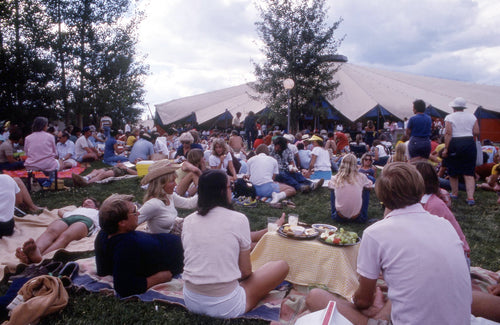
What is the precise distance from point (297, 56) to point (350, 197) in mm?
15068

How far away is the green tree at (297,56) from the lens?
18375 millimetres

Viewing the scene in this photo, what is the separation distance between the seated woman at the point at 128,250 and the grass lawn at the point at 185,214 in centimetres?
22

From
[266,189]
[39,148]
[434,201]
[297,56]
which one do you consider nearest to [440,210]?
[434,201]

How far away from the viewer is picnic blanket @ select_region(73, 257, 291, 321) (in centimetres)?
282

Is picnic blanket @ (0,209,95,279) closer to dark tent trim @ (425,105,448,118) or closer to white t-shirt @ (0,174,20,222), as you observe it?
white t-shirt @ (0,174,20,222)

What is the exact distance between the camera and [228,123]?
27250 millimetres

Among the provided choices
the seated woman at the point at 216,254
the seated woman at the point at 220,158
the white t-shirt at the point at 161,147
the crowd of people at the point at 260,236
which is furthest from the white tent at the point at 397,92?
the seated woman at the point at 216,254

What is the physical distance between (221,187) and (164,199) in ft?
4.53

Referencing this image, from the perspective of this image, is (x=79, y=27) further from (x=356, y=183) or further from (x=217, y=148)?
(x=356, y=183)

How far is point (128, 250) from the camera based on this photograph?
281 cm

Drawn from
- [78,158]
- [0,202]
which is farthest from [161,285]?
[78,158]

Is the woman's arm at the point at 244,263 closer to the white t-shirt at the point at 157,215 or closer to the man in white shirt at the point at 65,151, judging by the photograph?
the white t-shirt at the point at 157,215

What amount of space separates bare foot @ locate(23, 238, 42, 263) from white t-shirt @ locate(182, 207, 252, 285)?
2018 millimetres

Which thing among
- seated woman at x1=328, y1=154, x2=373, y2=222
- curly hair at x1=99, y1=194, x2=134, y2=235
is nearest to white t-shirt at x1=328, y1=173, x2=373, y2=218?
seated woman at x1=328, y1=154, x2=373, y2=222
